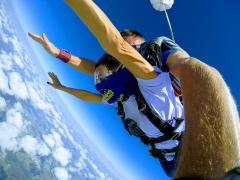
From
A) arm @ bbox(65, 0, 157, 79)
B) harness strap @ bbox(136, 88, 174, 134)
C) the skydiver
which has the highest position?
the skydiver

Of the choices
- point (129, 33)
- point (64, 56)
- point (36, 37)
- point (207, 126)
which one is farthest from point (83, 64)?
point (207, 126)

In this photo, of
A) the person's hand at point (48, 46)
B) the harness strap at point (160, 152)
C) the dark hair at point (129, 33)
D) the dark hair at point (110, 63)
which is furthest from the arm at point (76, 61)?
the harness strap at point (160, 152)

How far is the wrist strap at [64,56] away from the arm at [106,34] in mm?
1889

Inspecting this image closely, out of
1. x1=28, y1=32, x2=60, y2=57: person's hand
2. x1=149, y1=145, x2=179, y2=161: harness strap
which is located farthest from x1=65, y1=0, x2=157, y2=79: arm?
x1=28, y1=32, x2=60, y2=57: person's hand

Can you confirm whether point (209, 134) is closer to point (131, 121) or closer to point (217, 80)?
point (217, 80)

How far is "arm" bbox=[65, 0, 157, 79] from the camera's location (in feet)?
4.74

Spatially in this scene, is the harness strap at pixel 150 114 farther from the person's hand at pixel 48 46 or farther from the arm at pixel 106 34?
the person's hand at pixel 48 46

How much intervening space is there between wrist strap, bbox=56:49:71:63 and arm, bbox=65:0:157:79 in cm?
189

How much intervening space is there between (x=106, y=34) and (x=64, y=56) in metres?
2.33

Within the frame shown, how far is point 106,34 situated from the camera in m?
1.60

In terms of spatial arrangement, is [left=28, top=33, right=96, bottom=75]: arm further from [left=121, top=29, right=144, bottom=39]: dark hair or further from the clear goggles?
the clear goggles

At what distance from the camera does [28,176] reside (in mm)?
137750

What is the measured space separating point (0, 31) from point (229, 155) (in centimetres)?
19452

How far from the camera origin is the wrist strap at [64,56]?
382 cm
